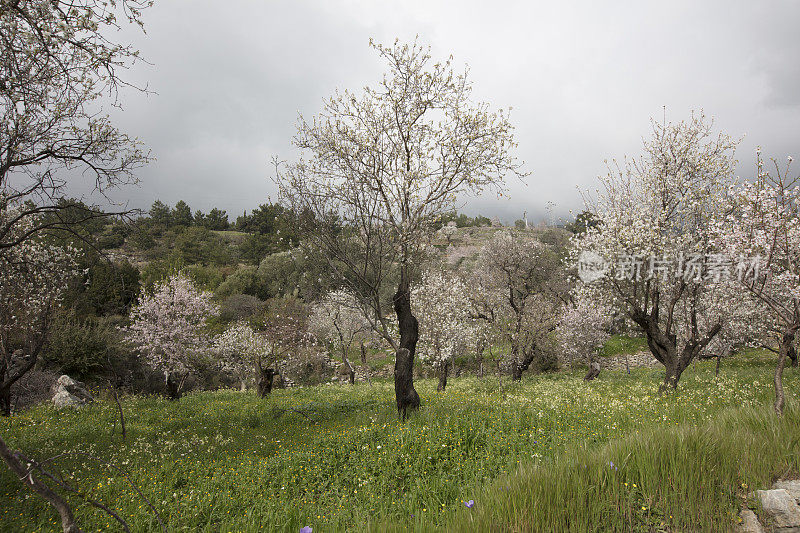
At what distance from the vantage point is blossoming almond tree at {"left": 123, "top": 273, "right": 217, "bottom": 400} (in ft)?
75.6

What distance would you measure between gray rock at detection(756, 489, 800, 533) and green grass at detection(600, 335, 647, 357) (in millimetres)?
35489

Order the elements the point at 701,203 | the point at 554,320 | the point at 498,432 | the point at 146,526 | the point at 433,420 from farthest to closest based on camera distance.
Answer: the point at 554,320 → the point at 701,203 → the point at 433,420 → the point at 498,432 → the point at 146,526

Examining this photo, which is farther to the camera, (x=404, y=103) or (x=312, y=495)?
(x=404, y=103)

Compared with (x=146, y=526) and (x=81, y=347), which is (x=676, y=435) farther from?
(x=81, y=347)

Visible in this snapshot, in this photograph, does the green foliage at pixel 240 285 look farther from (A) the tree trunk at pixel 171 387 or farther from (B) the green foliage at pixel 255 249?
(A) the tree trunk at pixel 171 387

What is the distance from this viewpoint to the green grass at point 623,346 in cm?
3609

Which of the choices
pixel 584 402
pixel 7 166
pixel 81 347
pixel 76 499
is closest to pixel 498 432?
pixel 584 402

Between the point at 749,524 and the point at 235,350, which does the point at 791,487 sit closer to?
the point at 749,524

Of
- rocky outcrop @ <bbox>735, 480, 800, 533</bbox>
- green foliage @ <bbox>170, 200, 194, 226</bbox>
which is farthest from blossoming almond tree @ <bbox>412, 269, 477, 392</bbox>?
green foliage @ <bbox>170, 200, 194, 226</bbox>

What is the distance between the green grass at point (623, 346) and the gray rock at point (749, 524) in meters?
35.6

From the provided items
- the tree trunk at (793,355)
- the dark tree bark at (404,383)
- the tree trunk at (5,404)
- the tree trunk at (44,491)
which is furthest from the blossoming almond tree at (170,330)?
the tree trunk at (793,355)

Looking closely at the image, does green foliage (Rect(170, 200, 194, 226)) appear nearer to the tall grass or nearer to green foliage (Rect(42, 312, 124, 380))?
green foliage (Rect(42, 312, 124, 380))

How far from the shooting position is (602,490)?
4.33 m

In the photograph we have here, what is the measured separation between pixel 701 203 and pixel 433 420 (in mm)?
12418
